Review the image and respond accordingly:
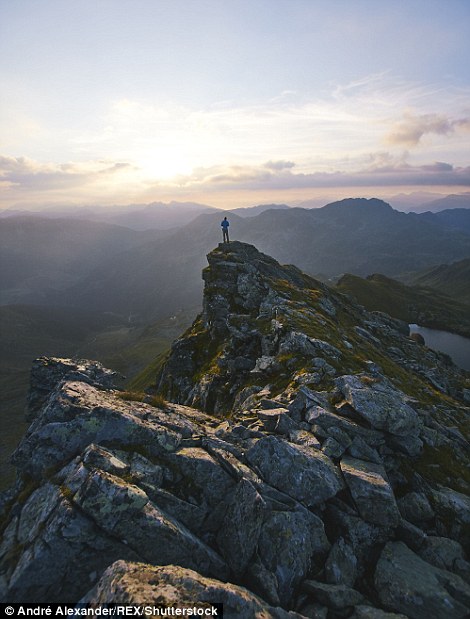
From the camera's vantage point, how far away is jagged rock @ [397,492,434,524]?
2145 cm

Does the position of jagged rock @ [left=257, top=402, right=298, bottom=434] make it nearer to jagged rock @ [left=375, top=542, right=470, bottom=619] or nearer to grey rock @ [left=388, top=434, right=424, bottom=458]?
grey rock @ [left=388, top=434, right=424, bottom=458]

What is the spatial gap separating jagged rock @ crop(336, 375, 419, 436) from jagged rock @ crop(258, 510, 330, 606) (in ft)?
30.6

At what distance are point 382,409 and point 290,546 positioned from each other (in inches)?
492

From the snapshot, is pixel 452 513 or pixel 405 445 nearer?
pixel 452 513

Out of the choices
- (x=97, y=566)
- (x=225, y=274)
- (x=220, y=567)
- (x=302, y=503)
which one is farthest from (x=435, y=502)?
(x=225, y=274)

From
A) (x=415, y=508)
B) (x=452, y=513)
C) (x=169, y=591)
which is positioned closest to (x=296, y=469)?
(x=415, y=508)

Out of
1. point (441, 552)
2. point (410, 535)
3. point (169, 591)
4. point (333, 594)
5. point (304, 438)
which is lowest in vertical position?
point (441, 552)

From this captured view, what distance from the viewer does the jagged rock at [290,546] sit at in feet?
54.3

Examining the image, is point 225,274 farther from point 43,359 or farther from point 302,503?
point 302,503

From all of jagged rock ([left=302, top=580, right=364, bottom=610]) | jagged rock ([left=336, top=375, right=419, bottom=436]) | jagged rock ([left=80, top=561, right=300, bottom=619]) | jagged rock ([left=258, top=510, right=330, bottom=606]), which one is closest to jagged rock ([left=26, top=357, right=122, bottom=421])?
jagged rock ([left=336, top=375, right=419, bottom=436])

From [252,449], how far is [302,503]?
13.0ft

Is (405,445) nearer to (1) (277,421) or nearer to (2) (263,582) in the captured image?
(1) (277,421)

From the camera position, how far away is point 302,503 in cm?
1953

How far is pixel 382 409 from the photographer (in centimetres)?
2591
